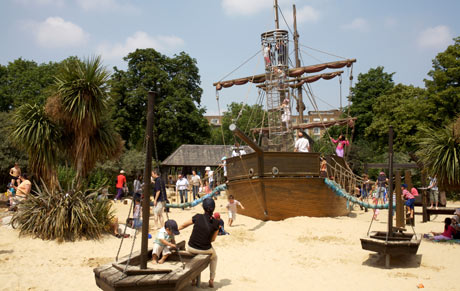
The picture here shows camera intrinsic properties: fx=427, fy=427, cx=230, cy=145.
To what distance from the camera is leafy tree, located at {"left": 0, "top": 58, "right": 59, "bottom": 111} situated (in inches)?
1300

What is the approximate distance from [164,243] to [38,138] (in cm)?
811

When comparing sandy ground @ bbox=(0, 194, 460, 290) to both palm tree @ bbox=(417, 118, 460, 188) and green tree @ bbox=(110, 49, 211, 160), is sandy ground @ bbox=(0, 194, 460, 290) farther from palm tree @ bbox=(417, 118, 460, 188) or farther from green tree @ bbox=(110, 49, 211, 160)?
green tree @ bbox=(110, 49, 211, 160)

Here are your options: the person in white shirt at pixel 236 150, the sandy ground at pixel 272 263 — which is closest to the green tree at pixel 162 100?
the person in white shirt at pixel 236 150

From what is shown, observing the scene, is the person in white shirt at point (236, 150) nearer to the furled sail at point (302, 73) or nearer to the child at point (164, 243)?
the furled sail at point (302, 73)

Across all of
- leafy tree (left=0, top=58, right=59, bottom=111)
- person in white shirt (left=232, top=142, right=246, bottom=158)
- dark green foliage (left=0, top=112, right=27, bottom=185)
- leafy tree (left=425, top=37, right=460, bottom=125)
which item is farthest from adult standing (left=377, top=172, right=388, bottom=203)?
leafy tree (left=0, top=58, right=59, bottom=111)

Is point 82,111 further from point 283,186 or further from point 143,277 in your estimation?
point 143,277

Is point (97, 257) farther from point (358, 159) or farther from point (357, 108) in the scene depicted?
point (357, 108)

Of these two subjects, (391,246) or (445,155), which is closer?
(391,246)

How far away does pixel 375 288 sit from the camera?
7270 millimetres

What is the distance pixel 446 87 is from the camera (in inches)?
1154

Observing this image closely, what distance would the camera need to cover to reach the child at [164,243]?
6.57 m

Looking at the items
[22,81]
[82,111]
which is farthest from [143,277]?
[22,81]

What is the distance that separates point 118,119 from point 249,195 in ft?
77.4

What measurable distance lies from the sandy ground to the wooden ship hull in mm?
1988
